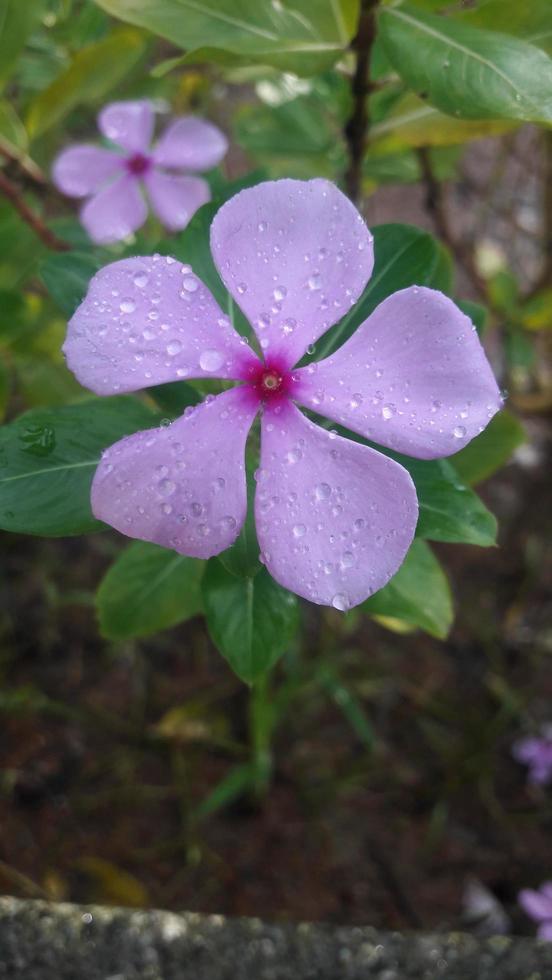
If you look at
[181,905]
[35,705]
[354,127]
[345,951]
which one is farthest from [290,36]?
[181,905]

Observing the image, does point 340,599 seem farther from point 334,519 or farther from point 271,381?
point 271,381

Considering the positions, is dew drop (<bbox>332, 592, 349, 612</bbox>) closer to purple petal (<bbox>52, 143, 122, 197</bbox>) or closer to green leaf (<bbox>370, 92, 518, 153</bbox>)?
green leaf (<bbox>370, 92, 518, 153</bbox>)

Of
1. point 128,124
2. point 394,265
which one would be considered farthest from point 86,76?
point 394,265

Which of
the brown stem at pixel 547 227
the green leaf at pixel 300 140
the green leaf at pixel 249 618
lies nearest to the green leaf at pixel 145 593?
the green leaf at pixel 249 618

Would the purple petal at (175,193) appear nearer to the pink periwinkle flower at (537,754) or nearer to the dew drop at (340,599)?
the dew drop at (340,599)

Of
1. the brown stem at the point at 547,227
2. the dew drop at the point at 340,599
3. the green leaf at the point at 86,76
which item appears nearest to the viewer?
the dew drop at the point at 340,599

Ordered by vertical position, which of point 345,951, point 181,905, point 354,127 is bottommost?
point 181,905

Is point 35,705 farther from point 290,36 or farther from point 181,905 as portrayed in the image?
point 290,36
